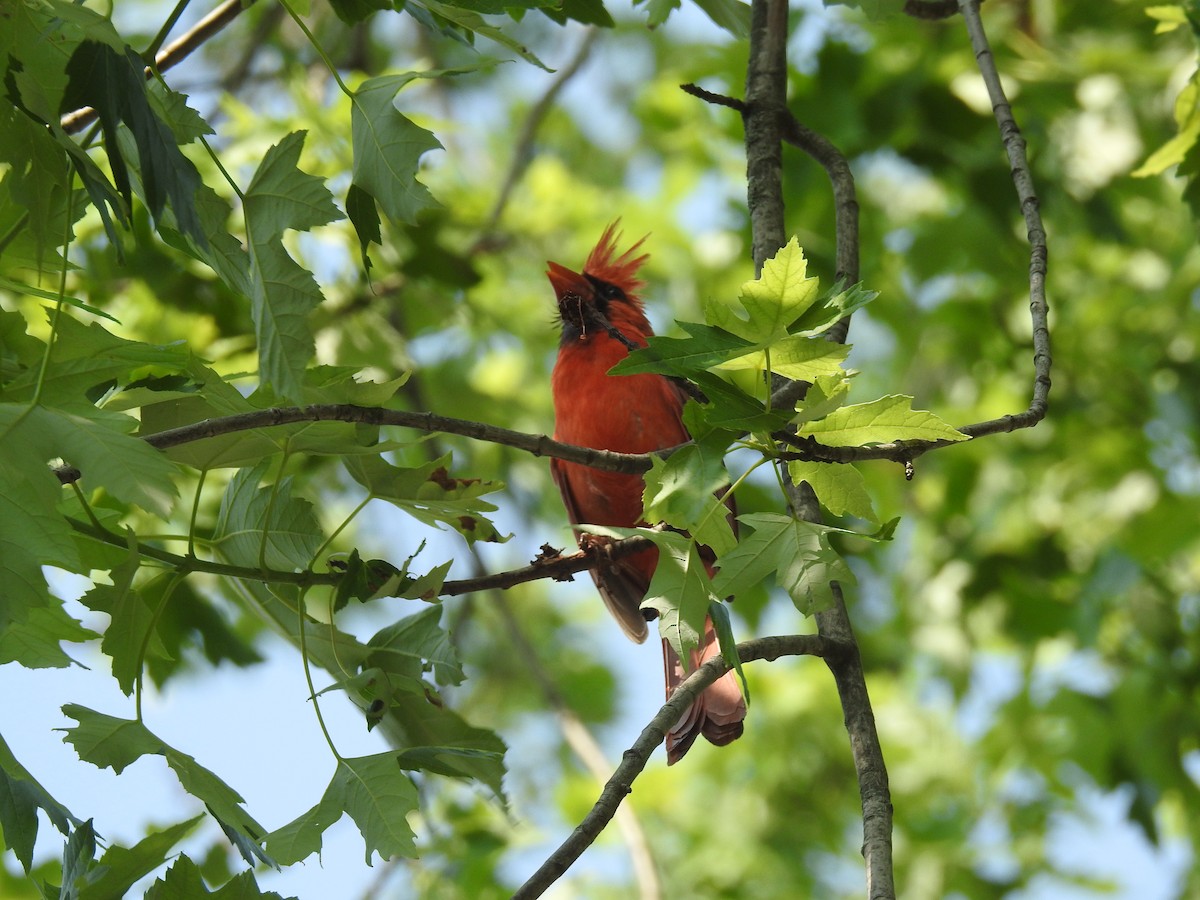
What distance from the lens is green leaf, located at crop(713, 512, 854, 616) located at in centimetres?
163

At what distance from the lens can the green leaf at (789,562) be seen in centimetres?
163

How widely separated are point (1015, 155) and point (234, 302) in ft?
9.67

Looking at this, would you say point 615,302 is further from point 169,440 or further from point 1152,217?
point 1152,217

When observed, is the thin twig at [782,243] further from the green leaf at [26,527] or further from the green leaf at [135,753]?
the green leaf at [26,527]

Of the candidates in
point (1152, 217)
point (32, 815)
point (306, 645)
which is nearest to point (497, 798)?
point (306, 645)

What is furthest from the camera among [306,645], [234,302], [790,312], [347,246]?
[347,246]

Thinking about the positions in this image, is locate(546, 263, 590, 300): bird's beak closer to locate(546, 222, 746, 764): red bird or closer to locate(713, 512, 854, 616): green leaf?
locate(546, 222, 746, 764): red bird

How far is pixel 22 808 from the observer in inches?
68.6

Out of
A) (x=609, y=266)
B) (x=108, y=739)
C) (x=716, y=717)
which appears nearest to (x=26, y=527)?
(x=108, y=739)

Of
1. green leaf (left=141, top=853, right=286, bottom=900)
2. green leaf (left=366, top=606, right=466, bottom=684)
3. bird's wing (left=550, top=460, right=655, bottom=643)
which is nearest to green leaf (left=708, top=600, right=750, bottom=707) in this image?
green leaf (left=366, top=606, right=466, bottom=684)

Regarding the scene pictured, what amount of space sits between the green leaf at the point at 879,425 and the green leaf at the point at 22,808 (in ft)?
3.94

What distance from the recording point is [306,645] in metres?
1.94

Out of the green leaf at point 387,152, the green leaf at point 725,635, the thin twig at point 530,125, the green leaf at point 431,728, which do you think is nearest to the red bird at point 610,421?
the thin twig at point 530,125

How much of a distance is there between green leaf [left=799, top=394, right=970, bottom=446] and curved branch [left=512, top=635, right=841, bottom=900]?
35 cm
